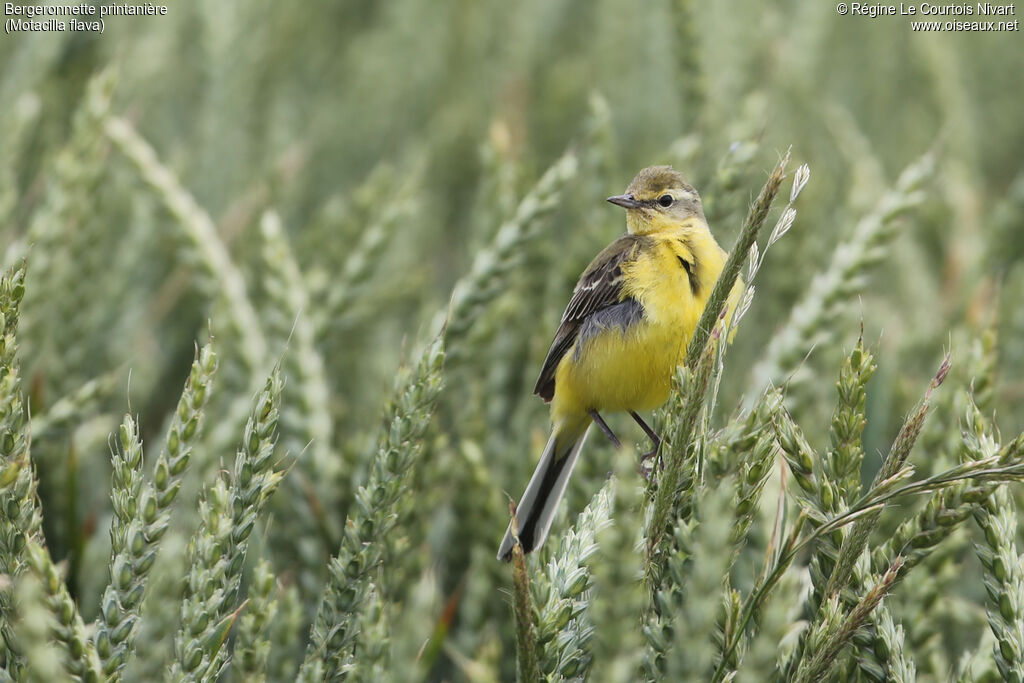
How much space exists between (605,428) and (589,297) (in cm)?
35

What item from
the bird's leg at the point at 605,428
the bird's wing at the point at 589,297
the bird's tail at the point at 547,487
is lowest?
the bird's leg at the point at 605,428

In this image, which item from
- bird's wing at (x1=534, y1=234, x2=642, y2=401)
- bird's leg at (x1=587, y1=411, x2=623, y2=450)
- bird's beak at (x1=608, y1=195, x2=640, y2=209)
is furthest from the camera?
bird's beak at (x1=608, y1=195, x2=640, y2=209)

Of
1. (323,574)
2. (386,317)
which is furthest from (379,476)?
(386,317)

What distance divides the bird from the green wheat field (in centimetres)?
9

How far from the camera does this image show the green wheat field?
142cm

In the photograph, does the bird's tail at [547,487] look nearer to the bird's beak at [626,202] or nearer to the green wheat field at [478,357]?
the green wheat field at [478,357]

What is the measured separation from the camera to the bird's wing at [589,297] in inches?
99.5

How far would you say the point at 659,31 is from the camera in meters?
4.70

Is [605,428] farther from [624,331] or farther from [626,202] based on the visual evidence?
[626,202]

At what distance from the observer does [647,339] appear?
245cm

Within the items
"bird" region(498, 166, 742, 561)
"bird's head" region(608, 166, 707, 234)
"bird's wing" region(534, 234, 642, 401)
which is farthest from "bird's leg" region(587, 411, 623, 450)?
"bird's head" region(608, 166, 707, 234)

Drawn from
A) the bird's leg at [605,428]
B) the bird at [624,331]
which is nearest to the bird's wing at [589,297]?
the bird at [624,331]

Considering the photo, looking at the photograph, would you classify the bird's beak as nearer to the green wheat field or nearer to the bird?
the bird

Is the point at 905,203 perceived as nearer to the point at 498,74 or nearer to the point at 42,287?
the point at 42,287
